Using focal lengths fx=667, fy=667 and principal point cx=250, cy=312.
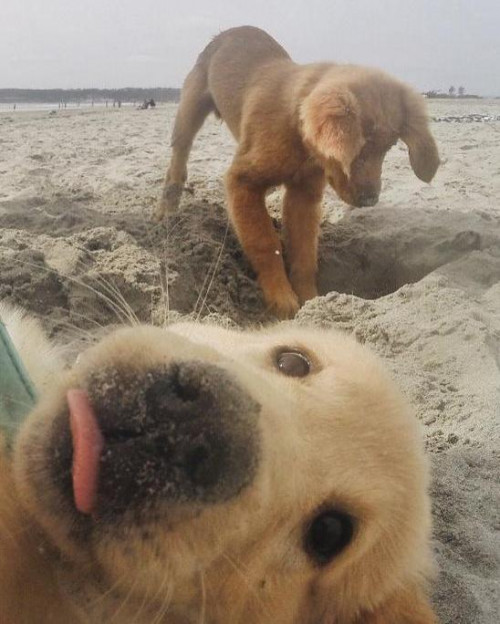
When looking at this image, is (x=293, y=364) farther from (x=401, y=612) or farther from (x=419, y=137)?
(x=419, y=137)

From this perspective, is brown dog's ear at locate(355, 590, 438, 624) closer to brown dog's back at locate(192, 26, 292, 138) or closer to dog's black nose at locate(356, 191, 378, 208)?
dog's black nose at locate(356, 191, 378, 208)

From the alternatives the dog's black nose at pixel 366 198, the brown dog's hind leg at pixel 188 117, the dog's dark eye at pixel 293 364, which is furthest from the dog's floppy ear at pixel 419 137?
the dog's dark eye at pixel 293 364

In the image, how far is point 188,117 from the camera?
6086mm

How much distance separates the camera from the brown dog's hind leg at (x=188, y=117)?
5957 millimetres

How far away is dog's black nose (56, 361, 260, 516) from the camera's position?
1.06 meters

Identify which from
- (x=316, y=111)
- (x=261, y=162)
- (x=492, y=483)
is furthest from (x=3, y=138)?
(x=492, y=483)

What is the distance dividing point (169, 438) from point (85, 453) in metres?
0.14

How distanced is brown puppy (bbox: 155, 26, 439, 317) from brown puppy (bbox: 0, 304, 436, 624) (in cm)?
243

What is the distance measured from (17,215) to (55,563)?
3532mm

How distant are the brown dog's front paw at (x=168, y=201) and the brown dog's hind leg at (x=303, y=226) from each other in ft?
2.85

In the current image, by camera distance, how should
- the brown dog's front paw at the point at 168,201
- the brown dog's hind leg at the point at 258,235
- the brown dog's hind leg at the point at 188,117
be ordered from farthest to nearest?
the brown dog's hind leg at the point at 188,117, the brown dog's front paw at the point at 168,201, the brown dog's hind leg at the point at 258,235

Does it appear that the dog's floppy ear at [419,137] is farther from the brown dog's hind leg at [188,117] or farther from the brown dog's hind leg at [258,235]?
the brown dog's hind leg at [188,117]

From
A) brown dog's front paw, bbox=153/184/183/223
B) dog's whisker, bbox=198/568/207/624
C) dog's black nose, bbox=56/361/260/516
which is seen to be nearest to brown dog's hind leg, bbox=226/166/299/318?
brown dog's front paw, bbox=153/184/183/223

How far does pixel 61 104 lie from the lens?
11.9 metres
